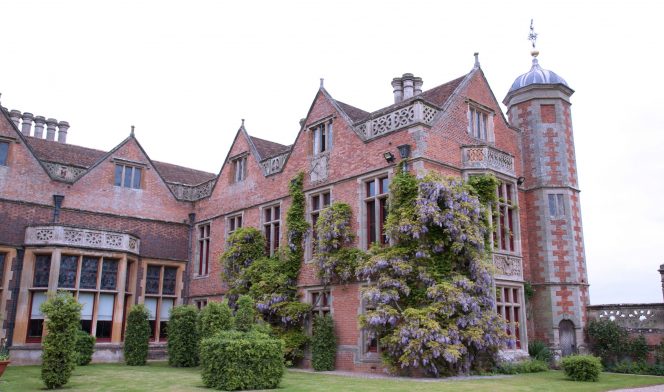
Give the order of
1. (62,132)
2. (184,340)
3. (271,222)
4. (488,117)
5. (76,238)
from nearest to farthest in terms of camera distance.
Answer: (184,340) → (488,117) → (76,238) → (271,222) → (62,132)

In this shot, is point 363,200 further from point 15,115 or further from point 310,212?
point 15,115

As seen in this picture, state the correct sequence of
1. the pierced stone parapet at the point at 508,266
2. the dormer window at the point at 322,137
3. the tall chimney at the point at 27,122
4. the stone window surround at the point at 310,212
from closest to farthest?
1. the pierced stone parapet at the point at 508,266
2. the stone window surround at the point at 310,212
3. the dormer window at the point at 322,137
4. the tall chimney at the point at 27,122

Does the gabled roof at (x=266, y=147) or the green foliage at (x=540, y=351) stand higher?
the gabled roof at (x=266, y=147)

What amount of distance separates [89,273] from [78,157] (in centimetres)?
645

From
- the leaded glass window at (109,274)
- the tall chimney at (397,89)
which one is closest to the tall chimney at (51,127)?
the leaded glass window at (109,274)

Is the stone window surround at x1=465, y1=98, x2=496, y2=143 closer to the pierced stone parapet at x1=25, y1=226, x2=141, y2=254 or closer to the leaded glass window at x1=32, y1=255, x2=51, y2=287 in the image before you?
the pierced stone parapet at x1=25, y1=226, x2=141, y2=254

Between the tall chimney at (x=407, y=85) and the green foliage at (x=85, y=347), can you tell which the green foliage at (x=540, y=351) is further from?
the green foliage at (x=85, y=347)

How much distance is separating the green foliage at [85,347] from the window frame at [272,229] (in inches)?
280

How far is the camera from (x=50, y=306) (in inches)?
479

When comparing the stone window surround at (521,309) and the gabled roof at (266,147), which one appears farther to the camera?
the gabled roof at (266,147)

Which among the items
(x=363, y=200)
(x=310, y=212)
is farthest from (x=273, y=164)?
(x=363, y=200)

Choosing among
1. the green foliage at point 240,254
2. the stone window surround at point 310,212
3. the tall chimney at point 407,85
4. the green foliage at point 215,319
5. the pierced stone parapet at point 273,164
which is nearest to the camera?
the green foliage at point 215,319

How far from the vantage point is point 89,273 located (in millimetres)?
22047

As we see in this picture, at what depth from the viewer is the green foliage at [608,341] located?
17672 millimetres
